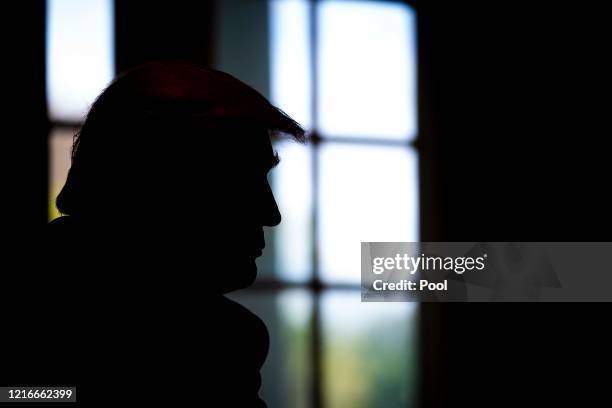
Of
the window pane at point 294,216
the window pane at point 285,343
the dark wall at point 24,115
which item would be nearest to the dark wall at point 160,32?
the dark wall at point 24,115

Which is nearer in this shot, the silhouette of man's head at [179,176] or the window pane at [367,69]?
the silhouette of man's head at [179,176]

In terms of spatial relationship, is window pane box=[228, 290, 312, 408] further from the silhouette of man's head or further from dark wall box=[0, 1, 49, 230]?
the silhouette of man's head

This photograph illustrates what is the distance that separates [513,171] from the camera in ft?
7.17

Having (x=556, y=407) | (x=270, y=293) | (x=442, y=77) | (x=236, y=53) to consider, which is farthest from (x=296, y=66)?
(x=556, y=407)

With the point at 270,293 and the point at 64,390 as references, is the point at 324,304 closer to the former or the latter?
the point at 270,293

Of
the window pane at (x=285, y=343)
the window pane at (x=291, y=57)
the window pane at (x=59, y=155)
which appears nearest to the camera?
the window pane at (x=59, y=155)

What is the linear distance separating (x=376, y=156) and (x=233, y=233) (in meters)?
1.52

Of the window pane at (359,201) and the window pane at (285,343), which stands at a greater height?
the window pane at (359,201)

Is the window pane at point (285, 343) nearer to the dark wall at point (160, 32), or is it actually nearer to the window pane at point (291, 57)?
the window pane at point (291, 57)

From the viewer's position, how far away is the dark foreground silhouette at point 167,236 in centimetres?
66

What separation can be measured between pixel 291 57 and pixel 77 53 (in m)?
0.60

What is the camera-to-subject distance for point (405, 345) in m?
2.16

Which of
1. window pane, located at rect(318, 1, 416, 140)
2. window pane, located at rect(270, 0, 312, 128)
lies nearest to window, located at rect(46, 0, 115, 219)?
window pane, located at rect(270, 0, 312, 128)

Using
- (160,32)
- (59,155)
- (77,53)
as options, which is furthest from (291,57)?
(59,155)
